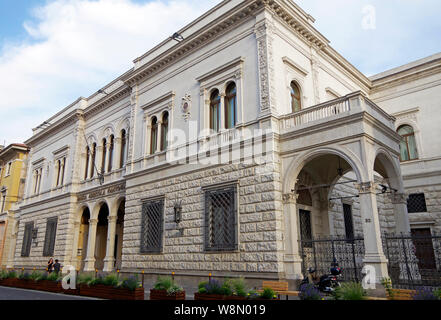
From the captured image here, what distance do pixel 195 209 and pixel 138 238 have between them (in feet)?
→ 14.5

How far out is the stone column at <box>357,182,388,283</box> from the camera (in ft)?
35.3

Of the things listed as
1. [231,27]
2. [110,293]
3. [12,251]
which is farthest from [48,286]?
[12,251]

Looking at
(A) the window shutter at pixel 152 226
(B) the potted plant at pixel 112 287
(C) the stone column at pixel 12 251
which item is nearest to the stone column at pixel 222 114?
(A) the window shutter at pixel 152 226

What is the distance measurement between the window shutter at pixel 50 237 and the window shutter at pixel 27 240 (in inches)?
110

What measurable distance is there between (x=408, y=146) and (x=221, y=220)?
1263 cm

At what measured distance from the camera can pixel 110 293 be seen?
11633 millimetres

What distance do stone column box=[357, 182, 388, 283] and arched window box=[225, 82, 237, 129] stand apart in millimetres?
6246

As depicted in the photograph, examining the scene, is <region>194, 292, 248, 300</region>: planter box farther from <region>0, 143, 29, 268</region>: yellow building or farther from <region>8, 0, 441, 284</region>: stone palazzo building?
<region>0, 143, 29, 268</region>: yellow building

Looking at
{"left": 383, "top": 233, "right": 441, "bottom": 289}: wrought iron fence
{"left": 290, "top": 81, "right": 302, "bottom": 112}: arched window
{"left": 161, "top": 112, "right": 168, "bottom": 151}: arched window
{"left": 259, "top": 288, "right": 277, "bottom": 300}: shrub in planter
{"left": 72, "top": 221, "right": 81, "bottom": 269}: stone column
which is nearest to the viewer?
{"left": 259, "top": 288, "right": 277, "bottom": 300}: shrub in planter

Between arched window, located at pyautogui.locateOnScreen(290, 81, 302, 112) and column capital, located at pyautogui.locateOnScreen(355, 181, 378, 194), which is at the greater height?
arched window, located at pyautogui.locateOnScreen(290, 81, 302, 112)

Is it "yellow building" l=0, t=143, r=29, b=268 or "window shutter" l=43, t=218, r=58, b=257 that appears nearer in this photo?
"window shutter" l=43, t=218, r=58, b=257

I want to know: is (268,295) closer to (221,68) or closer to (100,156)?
(221,68)

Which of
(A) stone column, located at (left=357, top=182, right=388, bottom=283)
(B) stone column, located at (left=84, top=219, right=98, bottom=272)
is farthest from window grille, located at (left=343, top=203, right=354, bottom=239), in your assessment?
(B) stone column, located at (left=84, top=219, right=98, bottom=272)

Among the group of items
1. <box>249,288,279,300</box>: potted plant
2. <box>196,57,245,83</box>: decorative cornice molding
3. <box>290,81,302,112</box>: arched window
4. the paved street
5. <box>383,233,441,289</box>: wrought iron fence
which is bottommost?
the paved street
